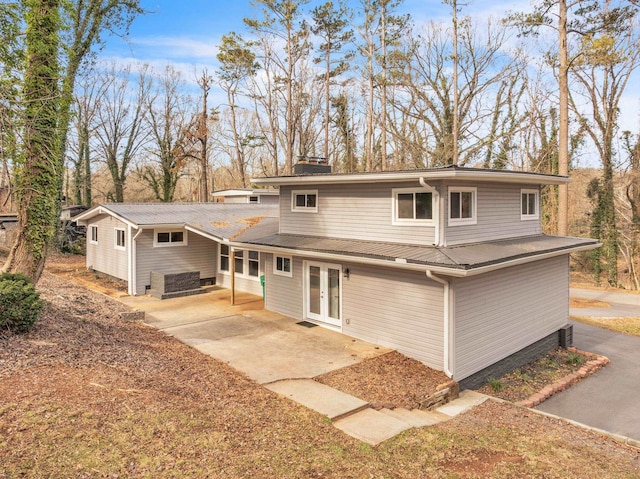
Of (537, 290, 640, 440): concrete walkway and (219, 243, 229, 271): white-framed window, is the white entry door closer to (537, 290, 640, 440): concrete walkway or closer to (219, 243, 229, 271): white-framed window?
(537, 290, 640, 440): concrete walkway

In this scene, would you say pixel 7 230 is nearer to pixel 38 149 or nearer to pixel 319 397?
pixel 38 149

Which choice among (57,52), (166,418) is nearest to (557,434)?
(166,418)

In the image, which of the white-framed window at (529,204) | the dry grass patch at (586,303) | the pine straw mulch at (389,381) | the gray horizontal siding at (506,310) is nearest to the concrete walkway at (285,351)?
the pine straw mulch at (389,381)

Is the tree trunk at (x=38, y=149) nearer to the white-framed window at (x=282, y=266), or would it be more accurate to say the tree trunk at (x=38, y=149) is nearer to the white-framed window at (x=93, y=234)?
the white-framed window at (x=282, y=266)

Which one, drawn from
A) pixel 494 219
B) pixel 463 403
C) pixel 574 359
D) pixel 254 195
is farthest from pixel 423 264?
pixel 254 195

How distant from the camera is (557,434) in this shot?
6703mm

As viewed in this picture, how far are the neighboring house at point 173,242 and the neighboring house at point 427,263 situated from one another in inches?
34.6

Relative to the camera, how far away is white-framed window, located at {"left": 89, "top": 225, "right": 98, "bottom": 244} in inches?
757

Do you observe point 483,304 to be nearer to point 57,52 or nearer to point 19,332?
point 19,332

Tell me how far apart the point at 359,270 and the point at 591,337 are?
9.28m

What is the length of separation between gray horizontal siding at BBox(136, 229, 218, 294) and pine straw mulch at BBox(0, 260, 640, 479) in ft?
25.1

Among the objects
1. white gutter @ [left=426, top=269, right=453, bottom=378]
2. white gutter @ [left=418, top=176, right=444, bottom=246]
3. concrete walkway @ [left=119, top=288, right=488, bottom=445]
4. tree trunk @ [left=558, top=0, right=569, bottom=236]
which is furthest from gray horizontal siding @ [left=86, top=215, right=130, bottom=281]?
tree trunk @ [left=558, top=0, right=569, bottom=236]

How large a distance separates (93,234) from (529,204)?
18.0m

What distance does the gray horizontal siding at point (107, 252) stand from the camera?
1684 cm
